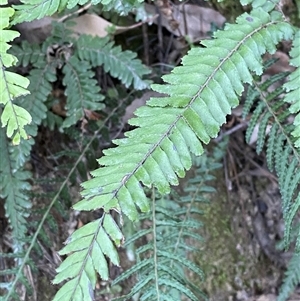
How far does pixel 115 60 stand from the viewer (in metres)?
1.85

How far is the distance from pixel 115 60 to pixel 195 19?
0.49 metres

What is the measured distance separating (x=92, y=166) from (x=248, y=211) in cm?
85

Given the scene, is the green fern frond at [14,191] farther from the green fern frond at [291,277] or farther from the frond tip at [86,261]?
the green fern frond at [291,277]

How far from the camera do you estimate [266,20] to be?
1410mm

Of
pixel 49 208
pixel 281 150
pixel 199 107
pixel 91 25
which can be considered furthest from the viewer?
pixel 91 25

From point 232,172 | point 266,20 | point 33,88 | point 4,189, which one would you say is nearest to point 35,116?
point 33,88

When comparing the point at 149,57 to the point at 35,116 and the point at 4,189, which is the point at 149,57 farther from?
the point at 4,189

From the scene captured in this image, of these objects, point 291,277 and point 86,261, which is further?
point 291,277

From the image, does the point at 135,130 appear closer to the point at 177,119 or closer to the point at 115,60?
the point at 177,119

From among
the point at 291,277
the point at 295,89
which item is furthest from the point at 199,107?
the point at 291,277

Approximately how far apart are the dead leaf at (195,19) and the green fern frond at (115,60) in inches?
14.1

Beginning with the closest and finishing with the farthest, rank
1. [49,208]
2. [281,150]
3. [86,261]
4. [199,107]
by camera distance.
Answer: [86,261], [199,107], [281,150], [49,208]

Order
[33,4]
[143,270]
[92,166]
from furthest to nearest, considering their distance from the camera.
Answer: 1. [92,166]
2. [143,270]
3. [33,4]

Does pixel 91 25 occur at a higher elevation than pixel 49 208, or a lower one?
higher
